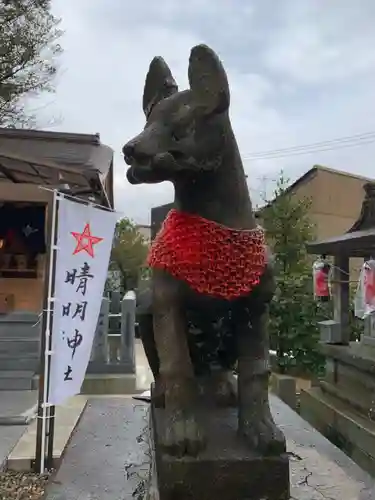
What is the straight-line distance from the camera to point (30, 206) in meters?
8.52

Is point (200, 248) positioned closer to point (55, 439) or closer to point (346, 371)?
point (55, 439)

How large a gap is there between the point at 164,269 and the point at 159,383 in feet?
1.56

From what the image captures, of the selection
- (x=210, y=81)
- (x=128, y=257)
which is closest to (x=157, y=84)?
(x=210, y=81)

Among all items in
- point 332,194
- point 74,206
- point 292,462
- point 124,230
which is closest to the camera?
point 292,462

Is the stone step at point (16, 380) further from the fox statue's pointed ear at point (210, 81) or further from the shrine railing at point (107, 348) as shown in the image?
the fox statue's pointed ear at point (210, 81)

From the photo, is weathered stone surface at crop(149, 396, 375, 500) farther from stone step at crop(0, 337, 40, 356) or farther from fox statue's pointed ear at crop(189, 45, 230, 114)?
stone step at crop(0, 337, 40, 356)

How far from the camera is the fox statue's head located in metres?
1.39

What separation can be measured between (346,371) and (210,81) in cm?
482

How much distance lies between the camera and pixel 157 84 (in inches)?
65.2

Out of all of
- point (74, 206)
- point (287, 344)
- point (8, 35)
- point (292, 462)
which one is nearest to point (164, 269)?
point (292, 462)

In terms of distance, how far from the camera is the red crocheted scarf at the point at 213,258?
59.8 inches

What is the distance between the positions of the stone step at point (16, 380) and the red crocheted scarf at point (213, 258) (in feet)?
16.5

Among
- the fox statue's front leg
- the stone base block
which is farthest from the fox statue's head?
the stone base block

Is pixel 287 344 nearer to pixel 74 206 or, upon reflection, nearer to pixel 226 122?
pixel 74 206
